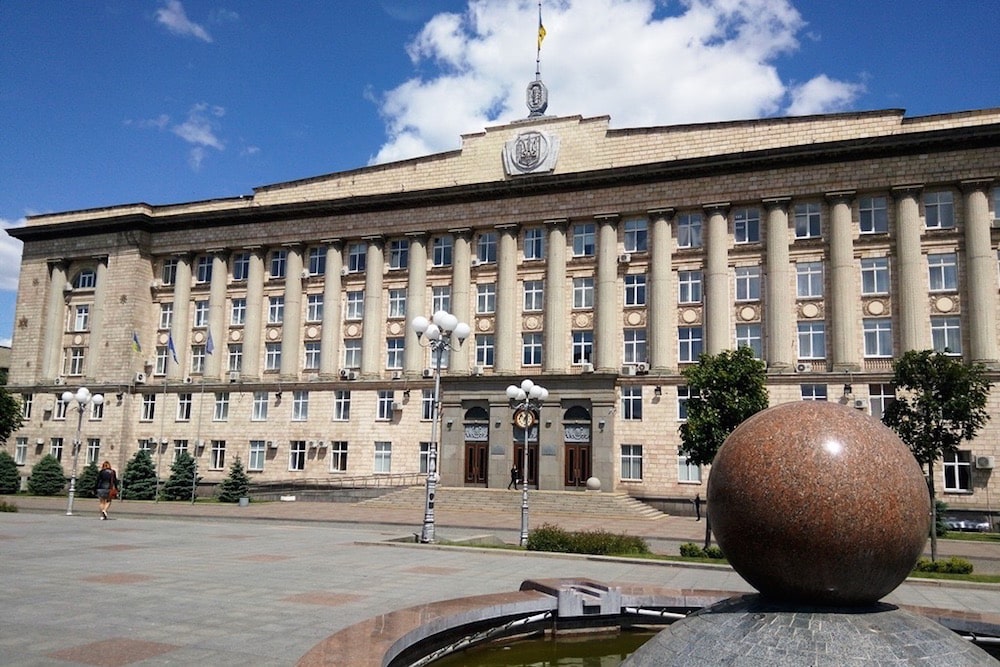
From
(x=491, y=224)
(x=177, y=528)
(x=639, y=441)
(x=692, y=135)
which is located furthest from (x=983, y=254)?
(x=177, y=528)

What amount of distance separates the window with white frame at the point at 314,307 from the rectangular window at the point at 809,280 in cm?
2626

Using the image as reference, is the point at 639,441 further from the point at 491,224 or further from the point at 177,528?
the point at 177,528

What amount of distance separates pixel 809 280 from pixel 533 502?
16.5 meters

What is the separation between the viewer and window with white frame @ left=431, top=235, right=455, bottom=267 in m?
45.2

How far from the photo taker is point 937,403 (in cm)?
2333

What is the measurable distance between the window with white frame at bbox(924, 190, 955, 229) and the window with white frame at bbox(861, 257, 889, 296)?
2.43 m

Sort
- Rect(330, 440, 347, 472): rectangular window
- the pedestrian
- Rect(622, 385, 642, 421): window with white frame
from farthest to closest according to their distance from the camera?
Rect(330, 440, 347, 472): rectangular window
Rect(622, 385, 642, 421): window with white frame
the pedestrian

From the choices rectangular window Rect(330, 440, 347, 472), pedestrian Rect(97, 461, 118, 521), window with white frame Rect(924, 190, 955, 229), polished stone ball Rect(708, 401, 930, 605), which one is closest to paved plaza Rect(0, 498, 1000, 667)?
pedestrian Rect(97, 461, 118, 521)

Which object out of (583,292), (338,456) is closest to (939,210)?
(583,292)

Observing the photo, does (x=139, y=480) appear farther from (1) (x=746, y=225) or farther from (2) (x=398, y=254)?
(1) (x=746, y=225)

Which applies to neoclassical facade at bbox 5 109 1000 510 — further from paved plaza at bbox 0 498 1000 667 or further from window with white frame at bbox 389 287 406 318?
paved plaza at bbox 0 498 1000 667

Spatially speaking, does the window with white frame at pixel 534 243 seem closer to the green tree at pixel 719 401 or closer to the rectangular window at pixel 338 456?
the rectangular window at pixel 338 456

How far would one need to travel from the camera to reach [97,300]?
51062 mm

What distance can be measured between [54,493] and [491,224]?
29.3 m
